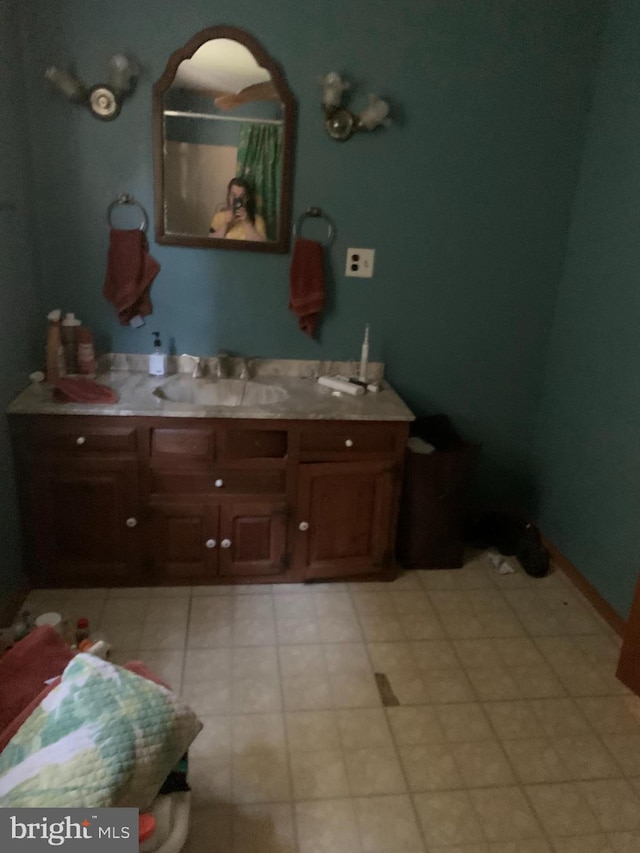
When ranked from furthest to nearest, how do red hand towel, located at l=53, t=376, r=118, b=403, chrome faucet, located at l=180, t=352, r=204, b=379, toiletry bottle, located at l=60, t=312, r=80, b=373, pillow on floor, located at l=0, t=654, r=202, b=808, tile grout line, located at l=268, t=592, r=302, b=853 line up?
1. chrome faucet, located at l=180, t=352, r=204, b=379
2. toiletry bottle, located at l=60, t=312, r=80, b=373
3. red hand towel, located at l=53, t=376, r=118, b=403
4. tile grout line, located at l=268, t=592, r=302, b=853
5. pillow on floor, located at l=0, t=654, r=202, b=808

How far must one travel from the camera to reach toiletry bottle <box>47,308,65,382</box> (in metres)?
2.38

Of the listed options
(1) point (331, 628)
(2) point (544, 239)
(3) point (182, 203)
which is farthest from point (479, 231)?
(1) point (331, 628)

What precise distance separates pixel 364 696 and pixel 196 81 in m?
2.26

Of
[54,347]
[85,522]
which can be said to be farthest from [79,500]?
[54,347]

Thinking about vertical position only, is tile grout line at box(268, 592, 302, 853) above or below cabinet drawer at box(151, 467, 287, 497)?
below

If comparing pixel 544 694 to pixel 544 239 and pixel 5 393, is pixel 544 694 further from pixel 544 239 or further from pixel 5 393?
pixel 5 393

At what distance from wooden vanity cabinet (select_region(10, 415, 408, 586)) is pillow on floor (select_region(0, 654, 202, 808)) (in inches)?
42.0

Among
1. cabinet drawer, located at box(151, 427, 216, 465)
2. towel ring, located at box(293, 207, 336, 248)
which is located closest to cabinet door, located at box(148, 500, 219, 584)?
cabinet drawer, located at box(151, 427, 216, 465)

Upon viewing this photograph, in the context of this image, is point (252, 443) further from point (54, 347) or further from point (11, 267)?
point (11, 267)

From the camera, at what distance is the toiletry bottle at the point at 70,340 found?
96.3 inches

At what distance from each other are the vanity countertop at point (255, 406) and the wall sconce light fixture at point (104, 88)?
0.94 metres

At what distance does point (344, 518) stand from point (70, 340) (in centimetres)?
131

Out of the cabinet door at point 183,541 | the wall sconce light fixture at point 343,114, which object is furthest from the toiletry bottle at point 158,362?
the wall sconce light fixture at point 343,114

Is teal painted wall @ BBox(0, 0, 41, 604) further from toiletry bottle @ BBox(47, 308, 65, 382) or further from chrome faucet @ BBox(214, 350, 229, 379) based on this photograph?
chrome faucet @ BBox(214, 350, 229, 379)
